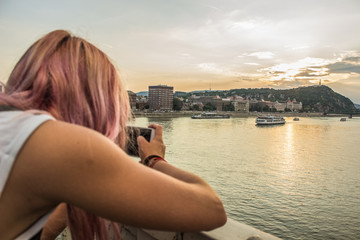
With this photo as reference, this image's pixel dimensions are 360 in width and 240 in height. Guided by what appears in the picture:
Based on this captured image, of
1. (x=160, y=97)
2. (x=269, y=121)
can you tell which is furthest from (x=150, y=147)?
(x=160, y=97)

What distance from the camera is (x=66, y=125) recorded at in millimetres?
562

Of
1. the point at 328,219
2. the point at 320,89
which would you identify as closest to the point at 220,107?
the point at 320,89

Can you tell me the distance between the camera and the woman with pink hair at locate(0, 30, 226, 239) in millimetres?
529

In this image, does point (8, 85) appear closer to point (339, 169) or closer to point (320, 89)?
point (339, 169)

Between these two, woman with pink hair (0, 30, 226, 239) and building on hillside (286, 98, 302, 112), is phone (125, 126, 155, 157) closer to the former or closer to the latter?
woman with pink hair (0, 30, 226, 239)

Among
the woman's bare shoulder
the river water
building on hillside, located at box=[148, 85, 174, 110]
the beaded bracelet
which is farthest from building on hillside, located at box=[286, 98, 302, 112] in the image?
the woman's bare shoulder

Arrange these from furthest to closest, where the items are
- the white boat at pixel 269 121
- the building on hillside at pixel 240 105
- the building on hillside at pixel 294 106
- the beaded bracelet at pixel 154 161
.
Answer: the building on hillside at pixel 294 106 < the building on hillside at pixel 240 105 < the white boat at pixel 269 121 < the beaded bracelet at pixel 154 161

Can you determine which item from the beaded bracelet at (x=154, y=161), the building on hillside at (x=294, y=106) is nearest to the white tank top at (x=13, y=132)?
the beaded bracelet at (x=154, y=161)

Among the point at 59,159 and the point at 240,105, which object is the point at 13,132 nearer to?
the point at 59,159

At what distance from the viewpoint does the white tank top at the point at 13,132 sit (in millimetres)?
531

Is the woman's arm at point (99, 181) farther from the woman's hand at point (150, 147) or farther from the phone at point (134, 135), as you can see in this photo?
the phone at point (134, 135)

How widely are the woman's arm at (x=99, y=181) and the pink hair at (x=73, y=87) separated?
6.0 inches

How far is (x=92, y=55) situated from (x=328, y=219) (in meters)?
9.94

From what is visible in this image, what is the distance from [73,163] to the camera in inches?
20.7
